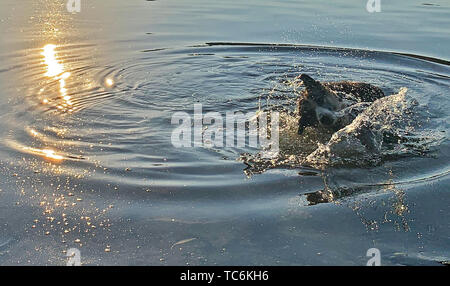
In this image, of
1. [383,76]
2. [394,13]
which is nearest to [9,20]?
[383,76]

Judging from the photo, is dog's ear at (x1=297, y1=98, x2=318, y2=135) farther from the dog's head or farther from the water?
the water

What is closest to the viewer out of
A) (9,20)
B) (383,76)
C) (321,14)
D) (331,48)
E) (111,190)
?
(111,190)

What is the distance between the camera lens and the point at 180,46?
11.2 m

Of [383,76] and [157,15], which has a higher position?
[157,15]

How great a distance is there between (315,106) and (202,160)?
59.6 inches

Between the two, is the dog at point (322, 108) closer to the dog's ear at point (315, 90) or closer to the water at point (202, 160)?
the dog's ear at point (315, 90)

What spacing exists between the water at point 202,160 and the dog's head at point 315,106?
369 mm

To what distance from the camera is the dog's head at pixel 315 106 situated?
638 cm

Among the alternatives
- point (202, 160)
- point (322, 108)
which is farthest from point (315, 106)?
point (202, 160)

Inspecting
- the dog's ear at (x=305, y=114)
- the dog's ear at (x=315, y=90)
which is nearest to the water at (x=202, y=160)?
the dog's ear at (x=305, y=114)

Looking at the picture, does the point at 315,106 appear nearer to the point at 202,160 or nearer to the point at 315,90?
the point at 315,90

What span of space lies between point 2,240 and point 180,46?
293 inches

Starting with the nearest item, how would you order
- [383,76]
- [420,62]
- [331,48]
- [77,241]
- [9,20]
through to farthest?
[77,241] < [383,76] < [420,62] < [331,48] < [9,20]
